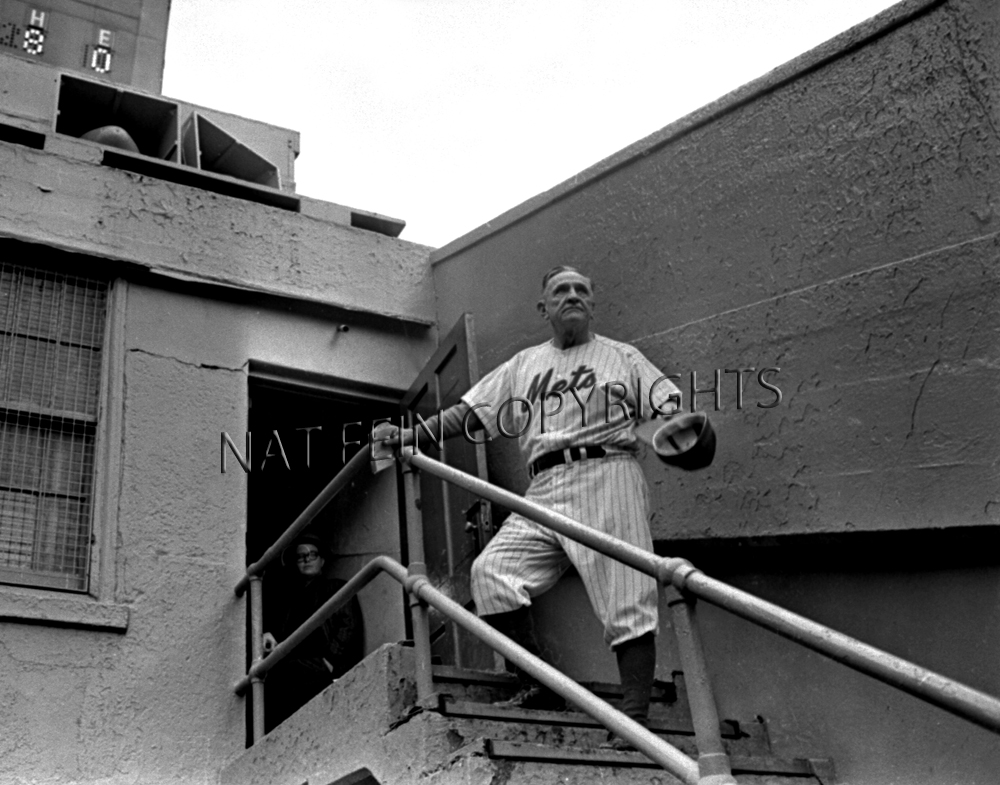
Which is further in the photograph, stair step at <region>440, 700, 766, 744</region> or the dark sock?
the dark sock

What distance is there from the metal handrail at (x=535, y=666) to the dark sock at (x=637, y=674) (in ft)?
1.27

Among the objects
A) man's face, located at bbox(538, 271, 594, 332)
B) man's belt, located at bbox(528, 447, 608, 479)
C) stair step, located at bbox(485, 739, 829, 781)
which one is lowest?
stair step, located at bbox(485, 739, 829, 781)

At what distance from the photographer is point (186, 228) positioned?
648cm

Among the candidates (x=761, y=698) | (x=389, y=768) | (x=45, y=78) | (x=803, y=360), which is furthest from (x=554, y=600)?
(x=45, y=78)

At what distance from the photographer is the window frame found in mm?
5246

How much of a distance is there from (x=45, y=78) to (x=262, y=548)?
3459 mm

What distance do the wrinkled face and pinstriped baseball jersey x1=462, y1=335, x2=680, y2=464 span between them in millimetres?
2103

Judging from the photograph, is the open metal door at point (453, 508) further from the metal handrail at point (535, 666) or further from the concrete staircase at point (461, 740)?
the concrete staircase at point (461, 740)

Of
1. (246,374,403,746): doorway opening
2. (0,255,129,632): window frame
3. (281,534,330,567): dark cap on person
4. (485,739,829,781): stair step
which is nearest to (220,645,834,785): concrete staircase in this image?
(485,739,829,781): stair step

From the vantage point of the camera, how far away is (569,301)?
15.8 ft

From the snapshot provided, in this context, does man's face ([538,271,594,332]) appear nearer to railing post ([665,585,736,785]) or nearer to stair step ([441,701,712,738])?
stair step ([441,701,712,738])

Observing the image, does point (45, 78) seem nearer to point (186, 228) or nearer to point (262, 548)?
point (186, 228)

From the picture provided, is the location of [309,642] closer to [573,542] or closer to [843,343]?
[573,542]

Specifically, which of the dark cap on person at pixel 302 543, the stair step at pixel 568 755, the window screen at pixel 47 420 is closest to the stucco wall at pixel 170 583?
the window screen at pixel 47 420
